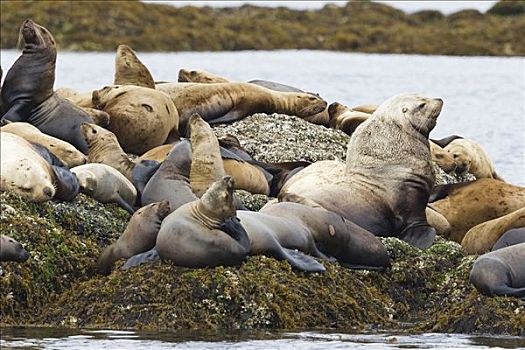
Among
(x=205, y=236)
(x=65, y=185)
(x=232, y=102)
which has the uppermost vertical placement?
(x=205, y=236)

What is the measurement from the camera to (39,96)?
13086mm

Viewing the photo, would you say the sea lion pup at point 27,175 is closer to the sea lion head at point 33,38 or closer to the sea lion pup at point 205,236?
the sea lion pup at point 205,236

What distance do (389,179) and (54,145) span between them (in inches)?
109

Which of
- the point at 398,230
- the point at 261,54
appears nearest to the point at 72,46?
the point at 261,54

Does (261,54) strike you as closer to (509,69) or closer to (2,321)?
(509,69)

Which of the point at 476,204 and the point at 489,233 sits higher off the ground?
the point at 489,233

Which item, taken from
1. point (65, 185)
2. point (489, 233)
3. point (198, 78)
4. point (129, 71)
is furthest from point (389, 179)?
point (198, 78)

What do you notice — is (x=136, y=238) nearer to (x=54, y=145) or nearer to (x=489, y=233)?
(x=54, y=145)

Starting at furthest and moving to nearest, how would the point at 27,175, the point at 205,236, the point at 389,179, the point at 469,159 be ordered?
the point at 469,159 → the point at 389,179 → the point at 27,175 → the point at 205,236

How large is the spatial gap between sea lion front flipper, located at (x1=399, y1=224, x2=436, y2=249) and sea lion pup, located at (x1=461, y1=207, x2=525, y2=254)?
0.28 m

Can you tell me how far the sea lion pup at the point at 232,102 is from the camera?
14188 millimetres

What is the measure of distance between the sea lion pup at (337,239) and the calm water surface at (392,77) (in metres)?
8.15

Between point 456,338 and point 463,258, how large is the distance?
2.08 m

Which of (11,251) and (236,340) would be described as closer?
(236,340)
